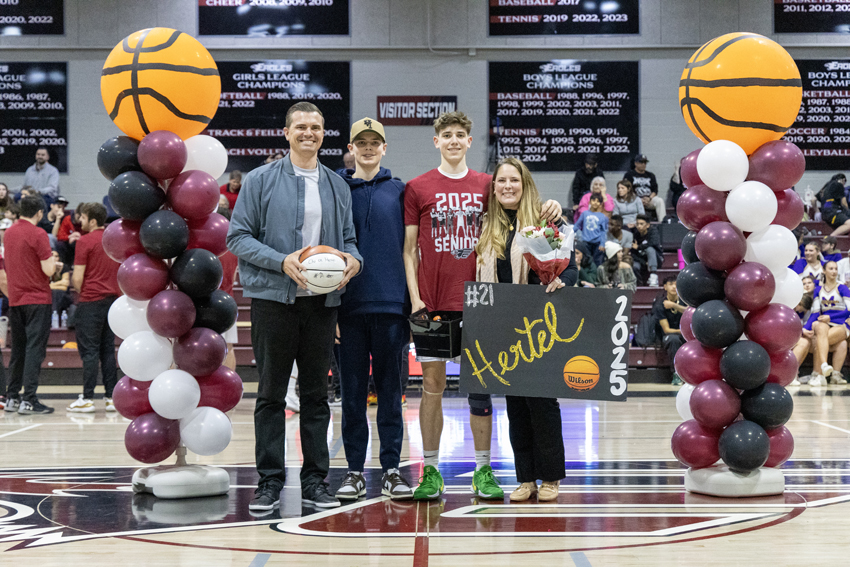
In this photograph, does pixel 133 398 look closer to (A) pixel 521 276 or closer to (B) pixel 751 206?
(A) pixel 521 276

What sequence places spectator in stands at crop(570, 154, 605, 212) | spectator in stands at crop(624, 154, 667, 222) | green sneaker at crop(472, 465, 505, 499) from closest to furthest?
green sneaker at crop(472, 465, 505, 499)
spectator in stands at crop(624, 154, 667, 222)
spectator in stands at crop(570, 154, 605, 212)

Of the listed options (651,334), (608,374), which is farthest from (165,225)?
(651,334)

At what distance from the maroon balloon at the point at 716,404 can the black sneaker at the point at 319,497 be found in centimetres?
188

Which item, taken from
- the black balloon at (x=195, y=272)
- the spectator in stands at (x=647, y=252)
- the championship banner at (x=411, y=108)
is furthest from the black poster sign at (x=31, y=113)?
the black balloon at (x=195, y=272)

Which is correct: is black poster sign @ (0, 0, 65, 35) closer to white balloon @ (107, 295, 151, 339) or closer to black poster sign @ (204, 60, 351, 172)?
black poster sign @ (204, 60, 351, 172)

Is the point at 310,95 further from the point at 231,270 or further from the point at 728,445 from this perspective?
the point at 728,445

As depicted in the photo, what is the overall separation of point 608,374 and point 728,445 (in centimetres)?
72

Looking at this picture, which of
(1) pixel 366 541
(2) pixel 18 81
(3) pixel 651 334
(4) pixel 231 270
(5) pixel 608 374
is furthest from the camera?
(2) pixel 18 81

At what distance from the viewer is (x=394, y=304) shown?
13.4 feet

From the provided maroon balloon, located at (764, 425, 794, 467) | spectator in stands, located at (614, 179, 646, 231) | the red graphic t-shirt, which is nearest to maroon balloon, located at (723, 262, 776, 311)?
maroon balloon, located at (764, 425, 794, 467)

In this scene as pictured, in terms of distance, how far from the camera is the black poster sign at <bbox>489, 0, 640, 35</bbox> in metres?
14.5

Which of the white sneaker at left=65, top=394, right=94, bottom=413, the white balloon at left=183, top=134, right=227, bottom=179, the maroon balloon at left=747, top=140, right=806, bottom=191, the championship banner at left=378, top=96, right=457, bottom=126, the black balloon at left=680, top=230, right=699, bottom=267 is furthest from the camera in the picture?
the championship banner at left=378, top=96, right=457, bottom=126

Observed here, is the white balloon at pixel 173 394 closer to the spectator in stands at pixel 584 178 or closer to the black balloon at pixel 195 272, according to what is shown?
the black balloon at pixel 195 272

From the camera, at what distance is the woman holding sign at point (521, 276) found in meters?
3.98
